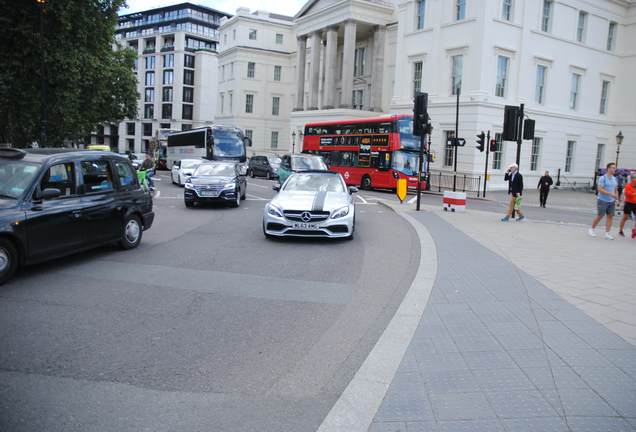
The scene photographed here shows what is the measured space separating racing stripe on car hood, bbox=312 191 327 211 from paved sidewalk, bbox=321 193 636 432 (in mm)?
3041

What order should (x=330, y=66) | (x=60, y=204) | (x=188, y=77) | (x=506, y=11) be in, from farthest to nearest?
(x=188, y=77) < (x=330, y=66) < (x=506, y=11) < (x=60, y=204)

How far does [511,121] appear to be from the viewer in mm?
16641

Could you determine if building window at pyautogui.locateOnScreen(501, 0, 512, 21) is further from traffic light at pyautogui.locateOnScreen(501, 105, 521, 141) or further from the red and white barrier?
the red and white barrier

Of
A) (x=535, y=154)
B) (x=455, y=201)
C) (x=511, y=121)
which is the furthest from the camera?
(x=535, y=154)

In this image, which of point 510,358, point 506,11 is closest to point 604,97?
point 506,11

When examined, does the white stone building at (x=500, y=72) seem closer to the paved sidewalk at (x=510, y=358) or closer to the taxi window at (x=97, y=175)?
the paved sidewalk at (x=510, y=358)

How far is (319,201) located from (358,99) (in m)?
40.9

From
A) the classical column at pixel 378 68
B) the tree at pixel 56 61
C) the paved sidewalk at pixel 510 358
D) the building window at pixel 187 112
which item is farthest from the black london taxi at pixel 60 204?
the building window at pixel 187 112

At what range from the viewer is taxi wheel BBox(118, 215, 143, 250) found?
29.0ft

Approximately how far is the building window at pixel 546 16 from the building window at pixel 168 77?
68.4 m

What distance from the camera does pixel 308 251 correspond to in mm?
9391

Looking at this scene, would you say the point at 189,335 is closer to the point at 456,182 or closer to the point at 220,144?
the point at 456,182

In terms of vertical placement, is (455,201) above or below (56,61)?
below

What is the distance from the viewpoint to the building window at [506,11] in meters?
32.9
